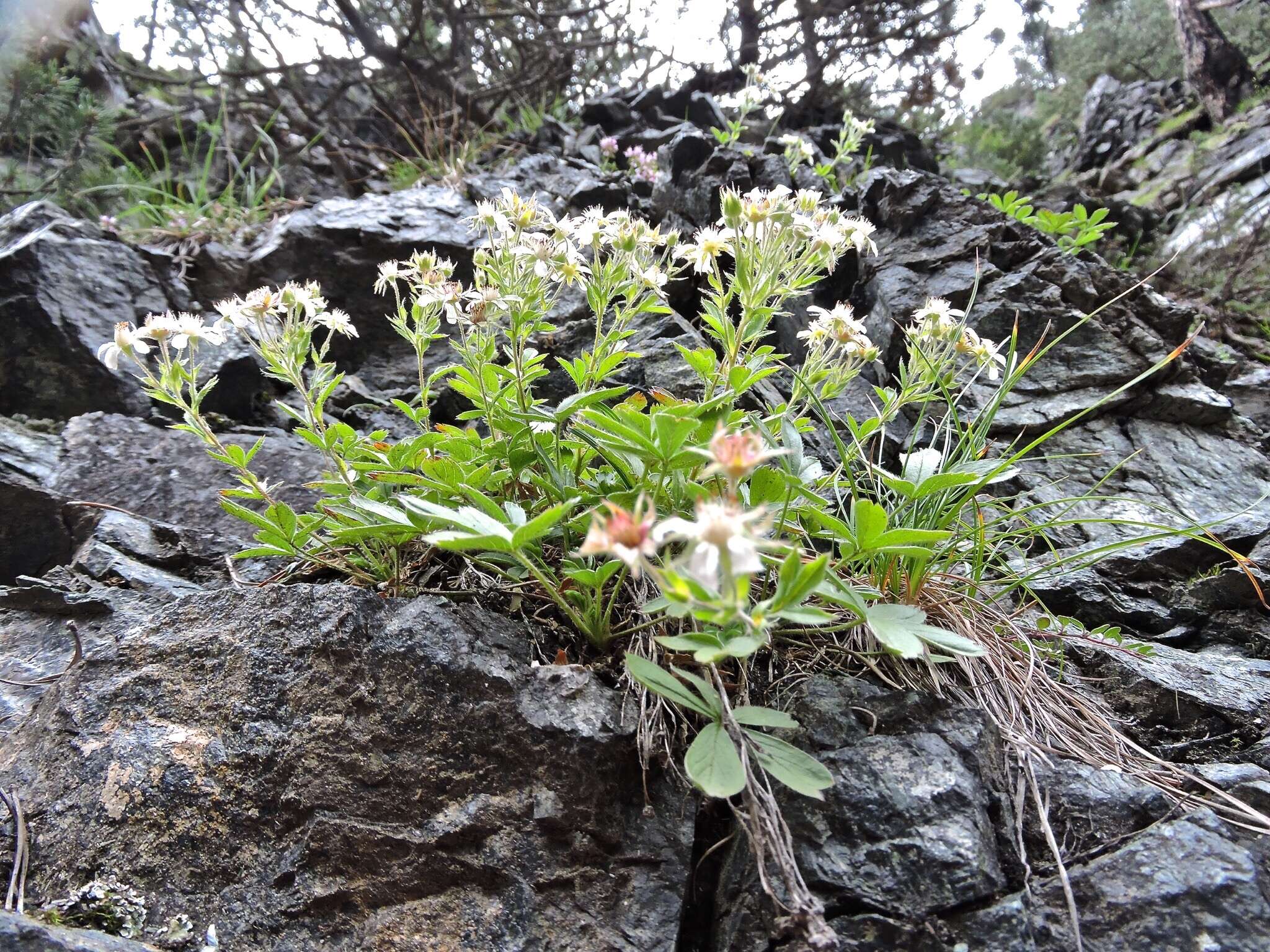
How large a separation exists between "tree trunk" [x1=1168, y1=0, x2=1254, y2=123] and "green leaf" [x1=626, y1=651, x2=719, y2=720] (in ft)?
31.5

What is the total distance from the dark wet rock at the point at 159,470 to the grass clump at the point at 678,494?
0.85 m

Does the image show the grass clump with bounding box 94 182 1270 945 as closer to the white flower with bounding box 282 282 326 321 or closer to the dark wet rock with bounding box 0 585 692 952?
the white flower with bounding box 282 282 326 321

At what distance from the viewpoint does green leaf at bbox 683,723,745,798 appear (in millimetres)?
1051

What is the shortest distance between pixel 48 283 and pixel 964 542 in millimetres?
3607

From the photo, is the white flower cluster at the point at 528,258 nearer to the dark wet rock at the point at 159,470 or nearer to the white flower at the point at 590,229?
the white flower at the point at 590,229

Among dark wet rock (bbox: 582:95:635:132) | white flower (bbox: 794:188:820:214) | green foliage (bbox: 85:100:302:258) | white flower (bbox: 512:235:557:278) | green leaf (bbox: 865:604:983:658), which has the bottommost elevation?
green leaf (bbox: 865:604:983:658)

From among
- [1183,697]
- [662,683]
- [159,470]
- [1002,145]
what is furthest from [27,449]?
[1002,145]

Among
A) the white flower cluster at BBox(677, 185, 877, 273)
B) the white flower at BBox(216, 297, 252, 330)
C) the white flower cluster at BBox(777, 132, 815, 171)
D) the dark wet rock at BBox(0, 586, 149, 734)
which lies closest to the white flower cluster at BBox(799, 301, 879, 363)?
the white flower cluster at BBox(677, 185, 877, 273)

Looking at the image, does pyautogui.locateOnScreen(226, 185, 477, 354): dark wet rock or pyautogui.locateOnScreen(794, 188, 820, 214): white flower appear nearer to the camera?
pyautogui.locateOnScreen(794, 188, 820, 214): white flower

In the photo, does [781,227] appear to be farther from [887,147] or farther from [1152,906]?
[887,147]

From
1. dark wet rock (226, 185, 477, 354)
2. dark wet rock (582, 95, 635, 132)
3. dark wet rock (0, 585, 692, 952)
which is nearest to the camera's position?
dark wet rock (0, 585, 692, 952)

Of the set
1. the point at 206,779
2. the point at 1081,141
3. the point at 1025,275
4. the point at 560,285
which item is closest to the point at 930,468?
the point at 560,285

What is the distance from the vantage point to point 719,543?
0.88 m

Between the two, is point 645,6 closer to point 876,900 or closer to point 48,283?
point 48,283
